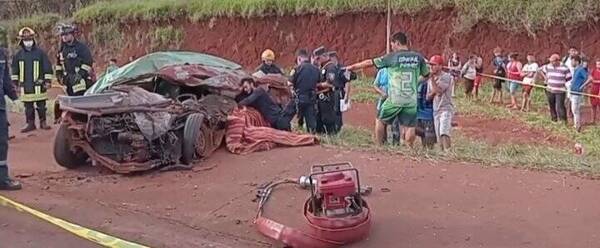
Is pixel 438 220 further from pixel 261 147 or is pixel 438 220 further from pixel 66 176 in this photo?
pixel 66 176

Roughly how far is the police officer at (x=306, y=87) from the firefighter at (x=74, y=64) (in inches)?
128

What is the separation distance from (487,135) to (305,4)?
14956mm

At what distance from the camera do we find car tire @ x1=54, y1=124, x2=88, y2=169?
32.2ft

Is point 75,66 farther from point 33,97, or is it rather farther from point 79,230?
point 79,230

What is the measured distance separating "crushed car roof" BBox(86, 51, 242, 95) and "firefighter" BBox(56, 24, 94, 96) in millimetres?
884

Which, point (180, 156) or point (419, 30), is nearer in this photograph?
point (180, 156)

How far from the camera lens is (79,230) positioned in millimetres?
7148

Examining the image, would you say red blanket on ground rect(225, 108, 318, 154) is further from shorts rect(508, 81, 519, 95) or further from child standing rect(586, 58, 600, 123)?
shorts rect(508, 81, 519, 95)

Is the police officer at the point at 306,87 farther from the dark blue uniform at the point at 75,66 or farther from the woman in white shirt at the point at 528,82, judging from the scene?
the woman in white shirt at the point at 528,82

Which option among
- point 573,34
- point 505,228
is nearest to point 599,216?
point 505,228

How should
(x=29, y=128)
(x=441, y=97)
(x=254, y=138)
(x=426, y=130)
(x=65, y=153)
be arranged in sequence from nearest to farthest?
1. (x=65, y=153)
2. (x=254, y=138)
3. (x=441, y=97)
4. (x=426, y=130)
5. (x=29, y=128)

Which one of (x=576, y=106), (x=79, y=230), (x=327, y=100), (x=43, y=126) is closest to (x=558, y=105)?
(x=576, y=106)

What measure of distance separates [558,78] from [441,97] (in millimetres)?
Answer: 7771

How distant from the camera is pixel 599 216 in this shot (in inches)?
280
